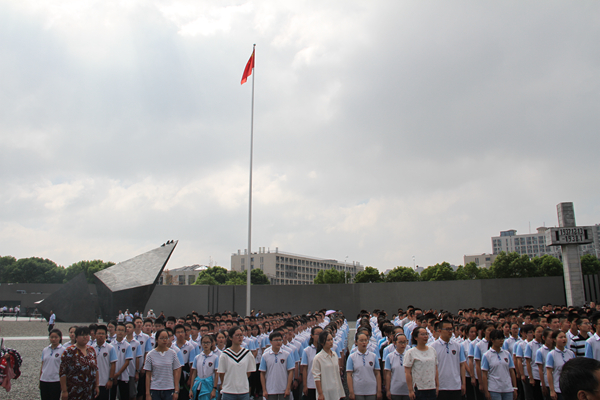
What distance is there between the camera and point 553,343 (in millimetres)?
6285

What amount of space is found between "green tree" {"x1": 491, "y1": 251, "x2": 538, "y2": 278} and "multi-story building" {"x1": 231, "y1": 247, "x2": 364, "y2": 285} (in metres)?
51.3

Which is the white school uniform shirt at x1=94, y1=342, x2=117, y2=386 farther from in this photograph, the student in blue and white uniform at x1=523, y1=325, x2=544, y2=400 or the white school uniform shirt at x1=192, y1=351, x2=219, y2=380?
the student in blue and white uniform at x1=523, y1=325, x2=544, y2=400

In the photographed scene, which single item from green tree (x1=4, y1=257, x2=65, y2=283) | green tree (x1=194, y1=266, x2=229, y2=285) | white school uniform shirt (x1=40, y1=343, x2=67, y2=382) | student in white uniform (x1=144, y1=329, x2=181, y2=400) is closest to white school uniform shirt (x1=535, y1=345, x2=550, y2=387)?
student in white uniform (x1=144, y1=329, x2=181, y2=400)

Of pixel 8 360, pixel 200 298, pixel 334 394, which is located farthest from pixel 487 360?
pixel 200 298

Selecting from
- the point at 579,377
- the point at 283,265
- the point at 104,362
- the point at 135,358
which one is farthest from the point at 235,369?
the point at 283,265

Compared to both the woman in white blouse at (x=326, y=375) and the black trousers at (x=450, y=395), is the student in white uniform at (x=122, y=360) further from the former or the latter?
the black trousers at (x=450, y=395)

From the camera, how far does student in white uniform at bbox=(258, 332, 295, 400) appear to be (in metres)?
6.46

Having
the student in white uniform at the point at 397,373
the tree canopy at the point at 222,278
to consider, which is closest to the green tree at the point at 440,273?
the tree canopy at the point at 222,278

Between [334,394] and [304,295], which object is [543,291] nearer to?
[304,295]

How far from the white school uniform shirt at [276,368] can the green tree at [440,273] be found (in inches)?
2054

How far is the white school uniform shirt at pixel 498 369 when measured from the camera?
605 cm

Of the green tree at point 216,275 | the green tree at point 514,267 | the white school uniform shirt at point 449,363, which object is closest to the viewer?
the white school uniform shirt at point 449,363

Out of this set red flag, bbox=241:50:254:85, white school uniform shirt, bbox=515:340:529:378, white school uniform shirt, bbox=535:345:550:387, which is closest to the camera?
white school uniform shirt, bbox=535:345:550:387

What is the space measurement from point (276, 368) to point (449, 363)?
8.71 ft
